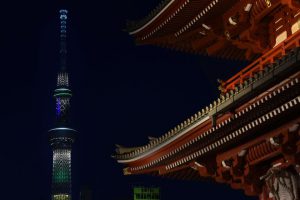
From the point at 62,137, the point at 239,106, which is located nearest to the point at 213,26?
the point at 239,106

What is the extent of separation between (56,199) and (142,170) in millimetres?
107218

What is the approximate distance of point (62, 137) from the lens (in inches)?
5207

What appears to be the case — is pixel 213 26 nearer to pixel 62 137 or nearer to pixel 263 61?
pixel 263 61

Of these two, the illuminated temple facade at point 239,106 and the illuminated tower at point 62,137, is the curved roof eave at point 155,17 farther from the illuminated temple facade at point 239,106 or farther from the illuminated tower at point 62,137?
the illuminated tower at point 62,137

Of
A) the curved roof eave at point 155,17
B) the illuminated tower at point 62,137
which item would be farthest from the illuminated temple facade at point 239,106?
the illuminated tower at point 62,137

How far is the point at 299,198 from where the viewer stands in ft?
50.8

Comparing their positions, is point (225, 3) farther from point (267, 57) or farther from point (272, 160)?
point (272, 160)

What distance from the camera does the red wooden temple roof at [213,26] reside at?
17.7 metres

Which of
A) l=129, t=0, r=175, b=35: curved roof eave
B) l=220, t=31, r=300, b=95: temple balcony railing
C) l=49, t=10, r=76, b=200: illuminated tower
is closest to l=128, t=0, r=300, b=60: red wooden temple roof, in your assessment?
l=129, t=0, r=175, b=35: curved roof eave

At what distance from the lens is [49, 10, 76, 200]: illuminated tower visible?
124375 millimetres

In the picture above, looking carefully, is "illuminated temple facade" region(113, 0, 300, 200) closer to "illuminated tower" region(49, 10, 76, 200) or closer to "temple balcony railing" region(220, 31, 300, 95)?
"temple balcony railing" region(220, 31, 300, 95)

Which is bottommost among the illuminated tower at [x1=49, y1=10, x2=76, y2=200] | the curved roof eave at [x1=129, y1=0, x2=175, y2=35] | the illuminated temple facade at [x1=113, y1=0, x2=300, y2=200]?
the illuminated temple facade at [x1=113, y1=0, x2=300, y2=200]

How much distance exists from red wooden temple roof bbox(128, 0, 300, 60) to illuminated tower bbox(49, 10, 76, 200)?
10466 centimetres

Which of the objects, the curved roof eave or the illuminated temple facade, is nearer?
the illuminated temple facade
